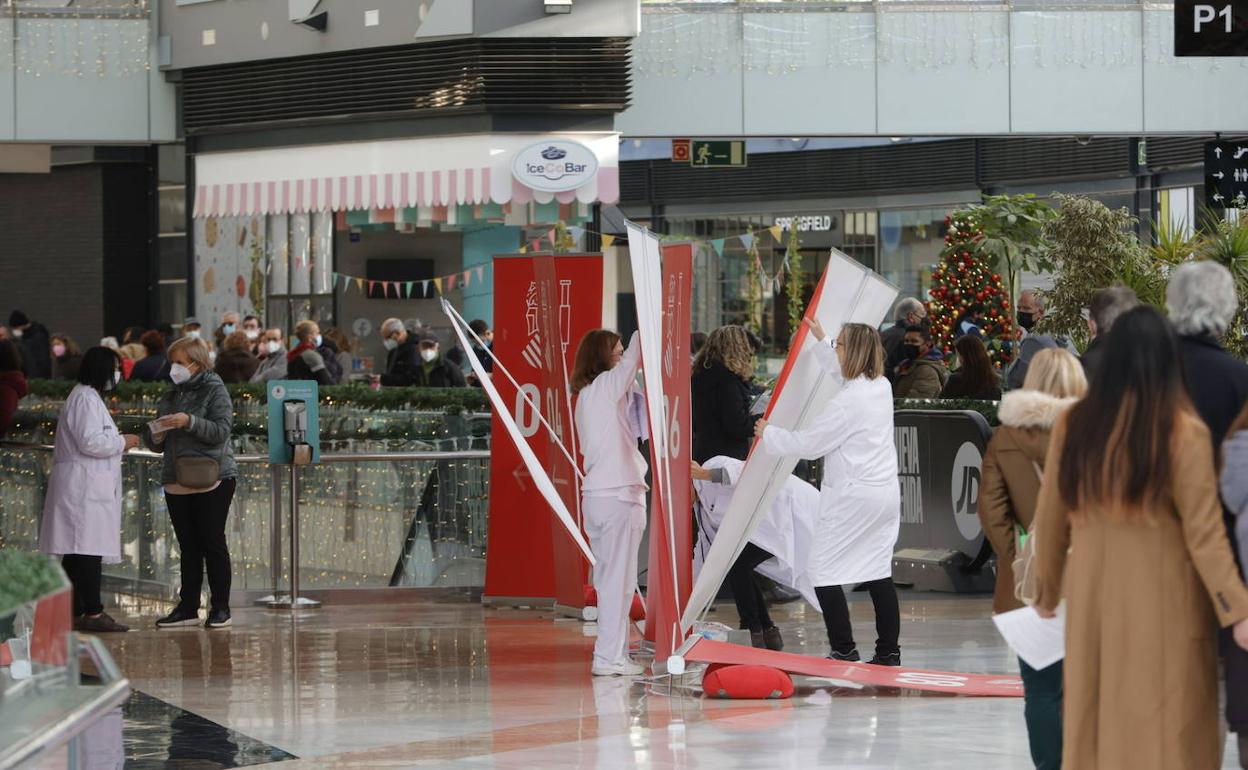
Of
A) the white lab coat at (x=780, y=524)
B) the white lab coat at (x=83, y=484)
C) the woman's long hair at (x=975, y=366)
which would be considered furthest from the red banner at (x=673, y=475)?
the woman's long hair at (x=975, y=366)

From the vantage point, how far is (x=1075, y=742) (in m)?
4.89

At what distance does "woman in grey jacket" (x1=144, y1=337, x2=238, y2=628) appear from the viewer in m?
11.1

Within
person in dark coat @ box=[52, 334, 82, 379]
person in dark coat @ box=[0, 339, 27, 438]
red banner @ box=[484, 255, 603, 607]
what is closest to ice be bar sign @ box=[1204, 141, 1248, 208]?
red banner @ box=[484, 255, 603, 607]

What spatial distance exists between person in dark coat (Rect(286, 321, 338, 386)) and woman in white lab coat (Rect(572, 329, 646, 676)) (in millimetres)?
7803

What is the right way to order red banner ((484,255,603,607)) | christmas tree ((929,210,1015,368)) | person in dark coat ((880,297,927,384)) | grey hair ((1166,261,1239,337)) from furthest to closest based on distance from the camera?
christmas tree ((929,210,1015,368))
person in dark coat ((880,297,927,384))
red banner ((484,255,603,607))
grey hair ((1166,261,1239,337))

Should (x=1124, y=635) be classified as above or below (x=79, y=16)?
below

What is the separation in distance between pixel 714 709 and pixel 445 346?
50.1ft

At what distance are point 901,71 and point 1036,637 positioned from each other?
1668cm

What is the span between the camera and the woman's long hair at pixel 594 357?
365 inches

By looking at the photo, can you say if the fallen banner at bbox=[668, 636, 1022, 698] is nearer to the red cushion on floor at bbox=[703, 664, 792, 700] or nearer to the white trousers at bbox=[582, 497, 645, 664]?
the red cushion on floor at bbox=[703, 664, 792, 700]

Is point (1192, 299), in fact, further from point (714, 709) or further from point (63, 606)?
point (714, 709)

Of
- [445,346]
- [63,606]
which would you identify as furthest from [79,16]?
[63,606]

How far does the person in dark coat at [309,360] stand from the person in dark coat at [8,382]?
3938 mm

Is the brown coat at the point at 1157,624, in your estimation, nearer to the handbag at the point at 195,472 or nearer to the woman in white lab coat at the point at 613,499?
the woman in white lab coat at the point at 613,499
